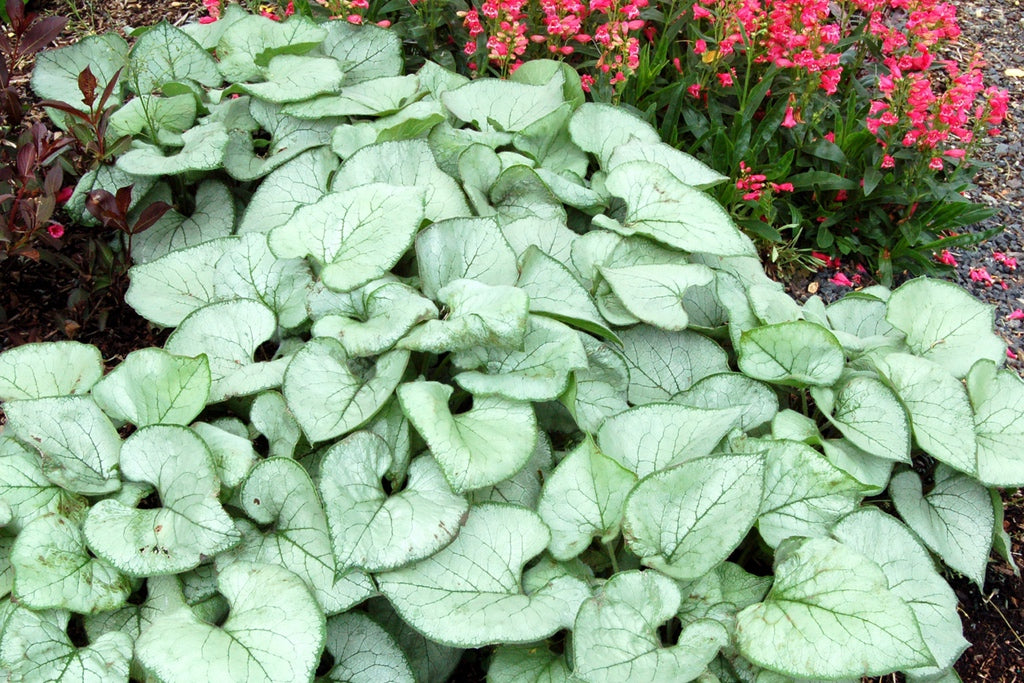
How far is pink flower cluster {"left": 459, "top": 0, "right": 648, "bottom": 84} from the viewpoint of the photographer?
287cm

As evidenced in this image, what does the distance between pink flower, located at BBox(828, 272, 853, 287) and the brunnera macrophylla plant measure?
587 mm

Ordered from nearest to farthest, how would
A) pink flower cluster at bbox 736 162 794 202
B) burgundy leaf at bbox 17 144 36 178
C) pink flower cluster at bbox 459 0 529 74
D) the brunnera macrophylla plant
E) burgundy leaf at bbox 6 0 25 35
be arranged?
the brunnera macrophylla plant, burgundy leaf at bbox 17 144 36 178, burgundy leaf at bbox 6 0 25 35, pink flower cluster at bbox 459 0 529 74, pink flower cluster at bbox 736 162 794 202

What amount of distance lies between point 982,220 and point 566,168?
1.71m

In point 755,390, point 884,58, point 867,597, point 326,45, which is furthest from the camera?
point 884,58

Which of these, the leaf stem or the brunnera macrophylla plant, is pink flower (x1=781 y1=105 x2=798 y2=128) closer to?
the brunnera macrophylla plant

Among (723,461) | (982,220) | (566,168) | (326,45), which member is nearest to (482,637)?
(723,461)

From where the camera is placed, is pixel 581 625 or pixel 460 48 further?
pixel 460 48

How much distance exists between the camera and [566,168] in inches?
106

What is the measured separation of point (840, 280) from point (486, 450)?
1.80m

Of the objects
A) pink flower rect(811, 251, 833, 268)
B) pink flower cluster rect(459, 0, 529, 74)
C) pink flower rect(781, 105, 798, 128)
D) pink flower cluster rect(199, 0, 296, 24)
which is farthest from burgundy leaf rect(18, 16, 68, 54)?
pink flower rect(811, 251, 833, 268)

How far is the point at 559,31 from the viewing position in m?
2.95

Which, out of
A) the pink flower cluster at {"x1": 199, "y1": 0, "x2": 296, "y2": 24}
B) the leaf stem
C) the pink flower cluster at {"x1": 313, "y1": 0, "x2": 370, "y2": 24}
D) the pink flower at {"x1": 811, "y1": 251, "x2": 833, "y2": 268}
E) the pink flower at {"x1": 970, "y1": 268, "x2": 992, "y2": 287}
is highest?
the pink flower cluster at {"x1": 313, "y1": 0, "x2": 370, "y2": 24}

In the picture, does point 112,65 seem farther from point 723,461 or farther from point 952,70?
point 952,70

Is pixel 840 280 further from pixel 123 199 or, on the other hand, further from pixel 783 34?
pixel 123 199
